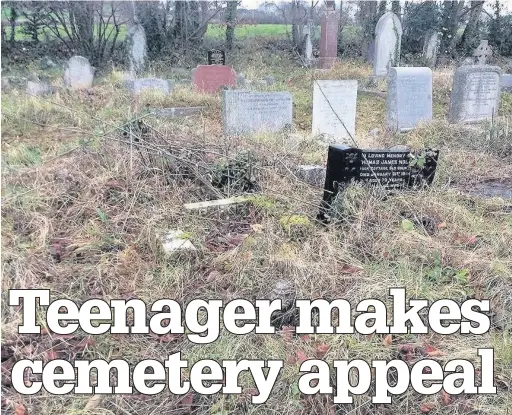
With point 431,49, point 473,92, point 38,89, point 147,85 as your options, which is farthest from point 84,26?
point 473,92

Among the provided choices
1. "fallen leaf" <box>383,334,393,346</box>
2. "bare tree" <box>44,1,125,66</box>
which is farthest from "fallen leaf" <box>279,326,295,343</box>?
"bare tree" <box>44,1,125,66</box>

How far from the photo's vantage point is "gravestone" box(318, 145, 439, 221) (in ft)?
12.7

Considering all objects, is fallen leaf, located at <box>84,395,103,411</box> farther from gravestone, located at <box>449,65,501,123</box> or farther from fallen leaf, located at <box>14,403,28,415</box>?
gravestone, located at <box>449,65,501,123</box>

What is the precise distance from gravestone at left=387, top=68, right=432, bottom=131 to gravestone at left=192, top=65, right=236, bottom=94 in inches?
164

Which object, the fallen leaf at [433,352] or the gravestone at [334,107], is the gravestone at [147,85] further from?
the fallen leaf at [433,352]

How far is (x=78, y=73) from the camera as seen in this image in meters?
11.6

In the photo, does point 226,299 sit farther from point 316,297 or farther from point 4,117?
point 4,117

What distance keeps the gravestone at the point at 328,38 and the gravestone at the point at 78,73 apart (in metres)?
6.92

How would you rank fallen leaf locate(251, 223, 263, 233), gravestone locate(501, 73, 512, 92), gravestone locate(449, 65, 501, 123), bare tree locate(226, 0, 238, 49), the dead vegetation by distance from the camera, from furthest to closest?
bare tree locate(226, 0, 238, 49) → gravestone locate(501, 73, 512, 92) → gravestone locate(449, 65, 501, 123) → fallen leaf locate(251, 223, 263, 233) → the dead vegetation

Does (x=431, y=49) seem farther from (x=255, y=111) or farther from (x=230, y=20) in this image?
(x=255, y=111)

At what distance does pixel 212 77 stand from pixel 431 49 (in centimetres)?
839

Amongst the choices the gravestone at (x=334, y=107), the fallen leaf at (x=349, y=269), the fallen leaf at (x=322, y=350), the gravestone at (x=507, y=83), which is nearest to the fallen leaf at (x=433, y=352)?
the fallen leaf at (x=322, y=350)

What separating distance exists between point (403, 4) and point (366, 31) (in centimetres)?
182

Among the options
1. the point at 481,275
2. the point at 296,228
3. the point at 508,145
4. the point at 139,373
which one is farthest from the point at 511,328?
the point at 508,145
